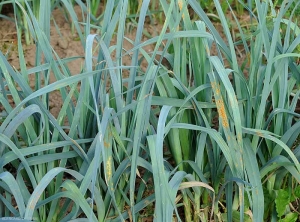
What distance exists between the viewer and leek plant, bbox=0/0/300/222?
58.2 inches

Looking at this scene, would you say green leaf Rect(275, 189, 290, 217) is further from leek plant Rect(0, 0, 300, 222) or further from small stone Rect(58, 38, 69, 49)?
small stone Rect(58, 38, 69, 49)

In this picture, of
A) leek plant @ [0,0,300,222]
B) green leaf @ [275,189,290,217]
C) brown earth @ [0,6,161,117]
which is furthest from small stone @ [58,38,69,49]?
green leaf @ [275,189,290,217]

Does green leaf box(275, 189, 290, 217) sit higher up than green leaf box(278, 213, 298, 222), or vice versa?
green leaf box(275, 189, 290, 217)

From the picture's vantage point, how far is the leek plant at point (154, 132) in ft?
4.85

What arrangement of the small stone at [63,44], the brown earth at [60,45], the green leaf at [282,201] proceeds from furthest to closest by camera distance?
the small stone at [63,44] → the brown earth at [60,45] → the green leaf at [282,201]

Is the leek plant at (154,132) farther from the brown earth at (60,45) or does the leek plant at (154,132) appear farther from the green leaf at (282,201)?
the brown earth at (60,45)

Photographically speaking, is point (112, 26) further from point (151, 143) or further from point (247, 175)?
point (247, 175)

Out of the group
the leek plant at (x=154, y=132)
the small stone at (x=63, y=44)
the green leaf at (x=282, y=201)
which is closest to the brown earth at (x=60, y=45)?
the small stone at (x=63, y=44)

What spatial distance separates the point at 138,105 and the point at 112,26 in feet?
0.80

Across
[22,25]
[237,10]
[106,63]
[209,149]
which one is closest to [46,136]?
[106,63]

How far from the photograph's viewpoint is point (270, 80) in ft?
5.61

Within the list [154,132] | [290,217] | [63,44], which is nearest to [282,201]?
[290,217]

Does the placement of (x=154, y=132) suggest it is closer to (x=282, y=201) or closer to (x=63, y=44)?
(x=282, y=201)

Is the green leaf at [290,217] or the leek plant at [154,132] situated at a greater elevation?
the leek plant at [154,132]
